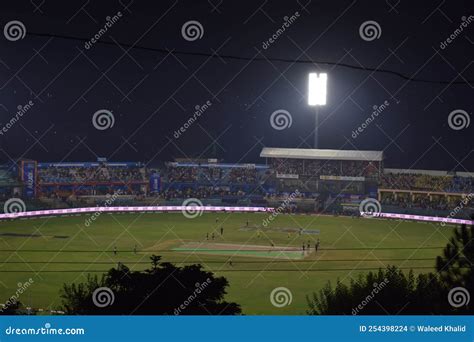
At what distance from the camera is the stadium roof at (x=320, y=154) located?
70.1 metres

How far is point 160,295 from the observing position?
12328mm

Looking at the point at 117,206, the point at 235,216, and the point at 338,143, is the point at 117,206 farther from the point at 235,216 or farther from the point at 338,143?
the point at 338,143

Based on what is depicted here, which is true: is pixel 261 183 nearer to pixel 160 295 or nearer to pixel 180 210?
pixel 180 210

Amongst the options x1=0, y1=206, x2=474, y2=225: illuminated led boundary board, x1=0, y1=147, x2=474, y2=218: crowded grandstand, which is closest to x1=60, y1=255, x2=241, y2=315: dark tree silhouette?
x1=0, y1=206, x2=474, y2=225: illuminated led boundary board

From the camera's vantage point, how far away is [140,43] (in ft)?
217

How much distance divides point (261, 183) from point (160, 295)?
5901 cm

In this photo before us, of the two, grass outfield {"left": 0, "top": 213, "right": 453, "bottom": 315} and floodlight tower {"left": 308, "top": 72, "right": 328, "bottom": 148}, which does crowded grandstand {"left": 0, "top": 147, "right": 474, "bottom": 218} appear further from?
floodlight tower {"left": 308, "top": 72, "right": 328, "bottom": 148}

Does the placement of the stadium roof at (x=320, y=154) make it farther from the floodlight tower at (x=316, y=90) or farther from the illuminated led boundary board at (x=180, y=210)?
the illuminated led boundary board at (x=180, y=210)

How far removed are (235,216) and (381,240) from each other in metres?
17.1

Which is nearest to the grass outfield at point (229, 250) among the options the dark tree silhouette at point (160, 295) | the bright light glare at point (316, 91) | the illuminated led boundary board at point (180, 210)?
the illuminated led boundary board at point (180, 210)

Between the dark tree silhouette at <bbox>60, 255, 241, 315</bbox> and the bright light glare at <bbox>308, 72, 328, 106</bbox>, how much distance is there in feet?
A: 179

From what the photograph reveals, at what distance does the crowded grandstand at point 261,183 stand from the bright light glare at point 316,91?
7.43m

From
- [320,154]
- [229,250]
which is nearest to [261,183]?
[320,154]

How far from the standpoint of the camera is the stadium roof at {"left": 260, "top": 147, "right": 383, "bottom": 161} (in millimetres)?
70125
